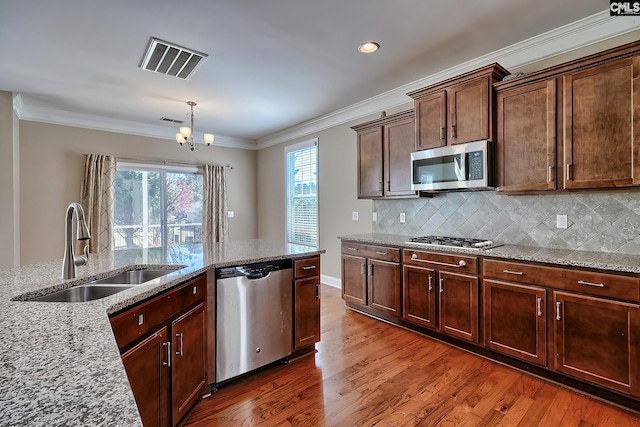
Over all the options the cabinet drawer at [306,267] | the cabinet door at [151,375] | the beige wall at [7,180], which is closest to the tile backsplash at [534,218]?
the cabinet drawer at [306,267]

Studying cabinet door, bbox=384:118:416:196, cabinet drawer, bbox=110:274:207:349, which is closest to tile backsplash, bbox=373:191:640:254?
cabinet door, bbox=384:118:416:196

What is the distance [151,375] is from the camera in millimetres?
1574

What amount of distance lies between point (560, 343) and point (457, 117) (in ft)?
6.64

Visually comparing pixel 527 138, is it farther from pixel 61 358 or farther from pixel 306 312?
pixel 61 358

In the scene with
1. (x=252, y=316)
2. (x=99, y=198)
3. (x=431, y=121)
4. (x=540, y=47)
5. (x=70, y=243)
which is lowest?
(x=252, y=316)

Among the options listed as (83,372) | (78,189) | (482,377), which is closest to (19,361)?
(83,372)

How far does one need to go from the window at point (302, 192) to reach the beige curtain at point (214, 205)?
4.26ft

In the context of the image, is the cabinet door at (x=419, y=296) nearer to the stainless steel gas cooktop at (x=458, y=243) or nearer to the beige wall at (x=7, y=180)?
the stainless steel gas cooktop at (x=458, y=243)

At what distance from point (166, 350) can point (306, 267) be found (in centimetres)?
125

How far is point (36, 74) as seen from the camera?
3377 mm

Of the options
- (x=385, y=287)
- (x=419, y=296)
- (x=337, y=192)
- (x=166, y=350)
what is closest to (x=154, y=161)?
(x=337, y=192)

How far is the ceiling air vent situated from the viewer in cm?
281

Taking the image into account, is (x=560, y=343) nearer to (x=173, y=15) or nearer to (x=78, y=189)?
(x=173, y=15)

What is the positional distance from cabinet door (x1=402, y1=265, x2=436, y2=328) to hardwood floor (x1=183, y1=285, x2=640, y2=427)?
0.30m
